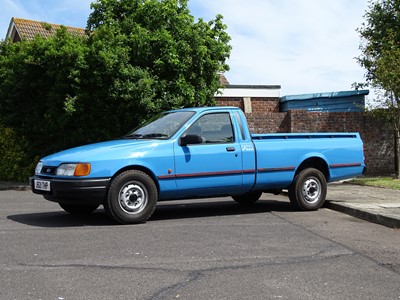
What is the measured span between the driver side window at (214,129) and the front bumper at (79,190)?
1.67m

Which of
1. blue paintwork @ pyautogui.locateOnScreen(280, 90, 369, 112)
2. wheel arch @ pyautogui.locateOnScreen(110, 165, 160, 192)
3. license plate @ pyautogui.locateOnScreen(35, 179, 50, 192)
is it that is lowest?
license plate @ pyautogui.locateOnScreen(35, 179, 50, 192)

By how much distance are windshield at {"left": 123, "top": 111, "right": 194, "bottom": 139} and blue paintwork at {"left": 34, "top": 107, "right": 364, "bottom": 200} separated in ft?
0.42

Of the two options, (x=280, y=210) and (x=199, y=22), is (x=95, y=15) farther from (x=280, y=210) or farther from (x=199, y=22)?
(x=280, y=210)

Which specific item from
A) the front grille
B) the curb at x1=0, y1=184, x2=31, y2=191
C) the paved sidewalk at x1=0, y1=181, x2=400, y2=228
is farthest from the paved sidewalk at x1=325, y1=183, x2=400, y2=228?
the curb at x1=0, y1=184, x2=31, y2=191

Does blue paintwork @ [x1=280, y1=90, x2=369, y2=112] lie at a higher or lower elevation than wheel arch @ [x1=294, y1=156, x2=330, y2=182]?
higher

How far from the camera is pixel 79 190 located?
7.02 metres

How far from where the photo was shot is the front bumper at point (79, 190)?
7.03m

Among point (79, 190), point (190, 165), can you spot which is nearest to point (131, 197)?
point (79, 190)

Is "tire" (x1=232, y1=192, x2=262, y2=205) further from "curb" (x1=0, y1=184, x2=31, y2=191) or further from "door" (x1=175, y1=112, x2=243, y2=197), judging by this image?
"curb" (x1=0, y1=184, x2=31, y2=191)

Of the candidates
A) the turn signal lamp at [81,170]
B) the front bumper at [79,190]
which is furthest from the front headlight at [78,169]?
the front bumper at [79,190]

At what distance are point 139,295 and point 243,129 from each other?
4.82 m

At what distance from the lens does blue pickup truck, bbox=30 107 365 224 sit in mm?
7191

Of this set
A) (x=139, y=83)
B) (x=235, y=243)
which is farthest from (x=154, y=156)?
(x=139, y=83)

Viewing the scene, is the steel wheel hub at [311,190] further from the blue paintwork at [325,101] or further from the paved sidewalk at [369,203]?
the blue paintwork at [325,101]
